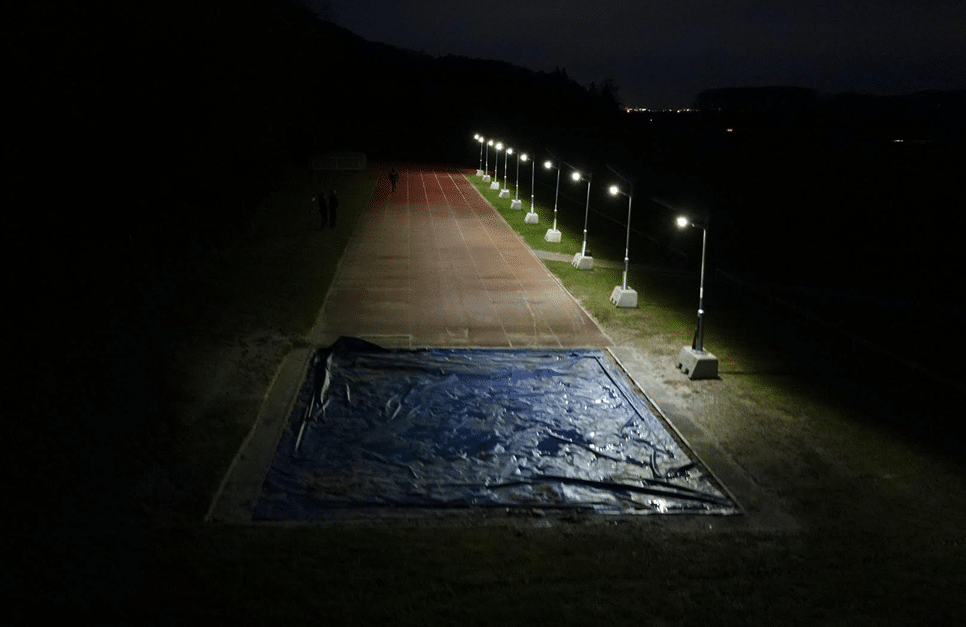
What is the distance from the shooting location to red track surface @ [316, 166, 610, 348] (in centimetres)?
1686

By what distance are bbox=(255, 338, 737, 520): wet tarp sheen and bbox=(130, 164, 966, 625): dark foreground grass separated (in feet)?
1.97

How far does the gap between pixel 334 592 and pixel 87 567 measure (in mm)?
2597

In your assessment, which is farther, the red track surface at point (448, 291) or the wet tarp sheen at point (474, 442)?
the red track surface at point (448, 291)

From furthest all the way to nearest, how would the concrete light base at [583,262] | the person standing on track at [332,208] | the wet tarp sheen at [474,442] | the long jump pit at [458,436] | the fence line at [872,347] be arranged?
the person standing on track at [332,208]
the concrete light base at [583,262]
the fence line at [872,347]
the wet tarp sheen at [474,442]
the long jump pit at [458,436]

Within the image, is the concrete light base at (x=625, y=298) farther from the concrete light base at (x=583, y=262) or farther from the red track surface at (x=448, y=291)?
the concrete light base at (x=583, y=262)

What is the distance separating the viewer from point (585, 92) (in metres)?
184

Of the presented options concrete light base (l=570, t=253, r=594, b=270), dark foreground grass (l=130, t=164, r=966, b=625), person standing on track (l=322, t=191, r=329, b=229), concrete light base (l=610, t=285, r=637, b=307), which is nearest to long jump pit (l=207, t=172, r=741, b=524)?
dark foreground grass (l=130, t=164, r=966, b=625)

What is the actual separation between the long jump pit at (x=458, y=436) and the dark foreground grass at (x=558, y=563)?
0.42 meters

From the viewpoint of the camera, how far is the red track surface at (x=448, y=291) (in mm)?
16859

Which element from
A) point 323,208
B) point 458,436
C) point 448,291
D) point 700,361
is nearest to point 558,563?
point 458,436

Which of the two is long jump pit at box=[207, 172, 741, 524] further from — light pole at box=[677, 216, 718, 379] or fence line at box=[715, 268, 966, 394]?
fence line at box=[715, 268, 966, 394]

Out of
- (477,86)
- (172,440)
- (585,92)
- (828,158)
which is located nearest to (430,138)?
(828,158)

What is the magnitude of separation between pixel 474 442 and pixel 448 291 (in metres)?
10.2

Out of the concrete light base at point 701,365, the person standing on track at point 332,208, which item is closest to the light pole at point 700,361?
the concrete light base at point 701,365
